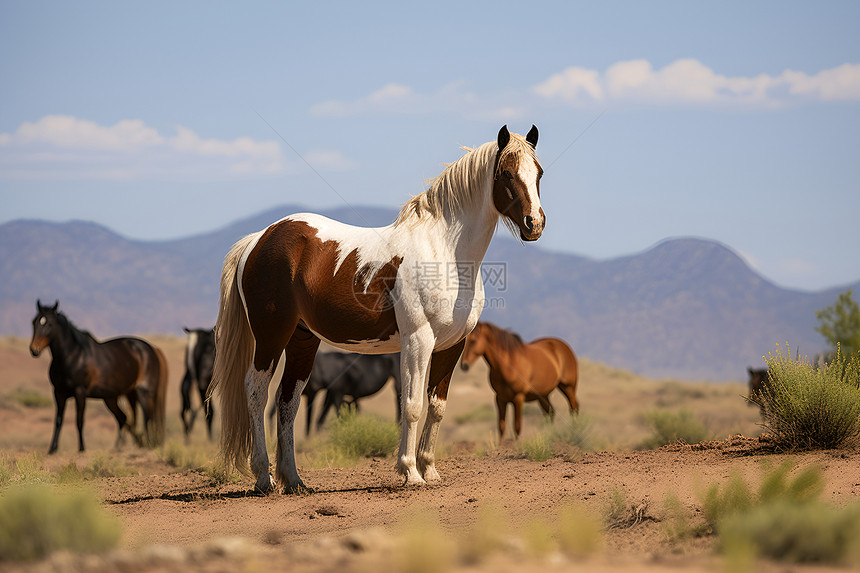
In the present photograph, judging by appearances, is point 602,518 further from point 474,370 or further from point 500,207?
point 474,370

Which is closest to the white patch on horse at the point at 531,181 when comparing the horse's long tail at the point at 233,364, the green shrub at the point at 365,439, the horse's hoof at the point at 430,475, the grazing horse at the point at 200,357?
the horse's hoof at the point at 430,475

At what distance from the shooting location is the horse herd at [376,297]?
726 centimetres

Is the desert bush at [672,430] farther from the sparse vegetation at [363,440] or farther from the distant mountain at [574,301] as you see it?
the distant mountain at [574,301]

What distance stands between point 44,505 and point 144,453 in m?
10.7

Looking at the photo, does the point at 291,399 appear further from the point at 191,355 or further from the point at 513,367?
the point at 191,355

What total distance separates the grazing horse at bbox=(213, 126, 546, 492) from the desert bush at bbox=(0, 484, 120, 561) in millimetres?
3388

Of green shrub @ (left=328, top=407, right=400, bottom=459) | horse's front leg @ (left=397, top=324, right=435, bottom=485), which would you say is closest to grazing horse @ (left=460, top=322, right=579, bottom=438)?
green shrub @ (left=328, top=407, right=400, bottom=459)

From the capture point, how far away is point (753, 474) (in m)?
7.34

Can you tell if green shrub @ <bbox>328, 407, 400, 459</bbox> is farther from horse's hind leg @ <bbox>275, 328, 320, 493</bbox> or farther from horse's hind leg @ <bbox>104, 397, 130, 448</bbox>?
horse's hind leg @ <bbox>104, 397, 130, 448</bbox>

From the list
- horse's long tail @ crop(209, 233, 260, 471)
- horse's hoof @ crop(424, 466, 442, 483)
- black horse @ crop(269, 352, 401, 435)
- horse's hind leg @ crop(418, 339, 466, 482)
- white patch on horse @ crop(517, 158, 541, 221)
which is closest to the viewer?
white patch on horse @ crop(517, 158, 541, 221)

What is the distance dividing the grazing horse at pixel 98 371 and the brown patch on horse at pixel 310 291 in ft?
29.1

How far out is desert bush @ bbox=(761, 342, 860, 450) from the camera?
8.12 meters

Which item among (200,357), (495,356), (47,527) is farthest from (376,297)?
(200,357)

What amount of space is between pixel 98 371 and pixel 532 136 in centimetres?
1196
